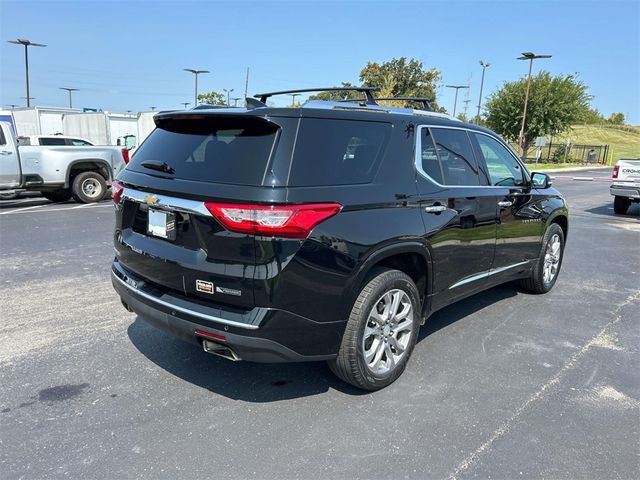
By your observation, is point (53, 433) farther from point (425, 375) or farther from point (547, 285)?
point (547, 285)

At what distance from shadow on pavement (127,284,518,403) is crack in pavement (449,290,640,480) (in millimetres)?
851

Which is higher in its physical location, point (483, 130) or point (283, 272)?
point (483, 130)

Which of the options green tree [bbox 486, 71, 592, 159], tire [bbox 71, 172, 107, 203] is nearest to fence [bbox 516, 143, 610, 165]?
green tree [bbox 486, 71, 592, 159]

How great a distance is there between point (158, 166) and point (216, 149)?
0.51 meters

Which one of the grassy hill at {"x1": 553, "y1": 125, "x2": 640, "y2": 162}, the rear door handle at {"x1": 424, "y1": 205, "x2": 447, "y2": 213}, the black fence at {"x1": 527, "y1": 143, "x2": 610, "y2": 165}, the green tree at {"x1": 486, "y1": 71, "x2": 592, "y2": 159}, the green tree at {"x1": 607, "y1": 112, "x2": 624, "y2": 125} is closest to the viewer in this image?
the rear door handle at {"x1": 424, "y1": 205, "x2": 447, "y2": 213}

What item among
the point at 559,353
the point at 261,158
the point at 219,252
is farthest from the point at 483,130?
the point at 219,252

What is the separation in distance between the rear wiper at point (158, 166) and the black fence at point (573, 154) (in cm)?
5046

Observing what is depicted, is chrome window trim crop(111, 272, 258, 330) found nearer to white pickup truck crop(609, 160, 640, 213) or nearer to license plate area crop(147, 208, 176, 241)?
license plate area crop(147, 208, 176, 241)

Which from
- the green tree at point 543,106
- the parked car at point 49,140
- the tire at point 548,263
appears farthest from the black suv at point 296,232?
the green tree at point 543,106

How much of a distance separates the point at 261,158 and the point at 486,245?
240cm

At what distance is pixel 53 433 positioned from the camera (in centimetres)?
280

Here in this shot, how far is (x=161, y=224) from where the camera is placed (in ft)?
10.1

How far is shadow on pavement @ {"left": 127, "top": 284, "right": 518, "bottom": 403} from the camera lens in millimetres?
3334

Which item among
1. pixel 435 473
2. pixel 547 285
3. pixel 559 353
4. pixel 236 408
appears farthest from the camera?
pixel 547 285
